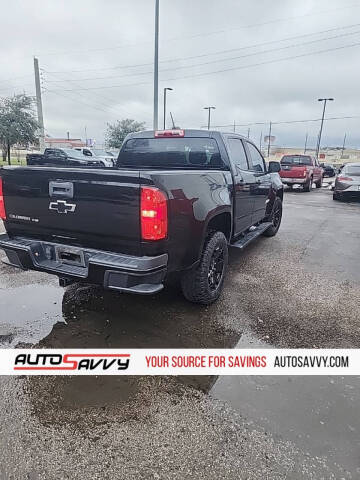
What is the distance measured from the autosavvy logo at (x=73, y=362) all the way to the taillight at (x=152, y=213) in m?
1.04

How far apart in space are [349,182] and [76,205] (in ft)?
41.8

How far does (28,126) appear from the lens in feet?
78.4

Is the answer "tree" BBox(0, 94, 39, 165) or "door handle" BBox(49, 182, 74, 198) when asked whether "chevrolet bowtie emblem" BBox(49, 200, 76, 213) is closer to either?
"door handle" BBox(49, 182, 74, 198)

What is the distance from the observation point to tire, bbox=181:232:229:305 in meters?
3.49

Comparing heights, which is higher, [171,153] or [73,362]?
[171,153]

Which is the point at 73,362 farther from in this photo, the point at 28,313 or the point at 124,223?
the point at 124,223

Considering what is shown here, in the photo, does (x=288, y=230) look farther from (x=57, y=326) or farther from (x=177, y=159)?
(x=57, y=326)

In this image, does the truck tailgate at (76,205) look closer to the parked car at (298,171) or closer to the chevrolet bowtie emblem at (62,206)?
the chevrolet bowtie emblem at (62,206)

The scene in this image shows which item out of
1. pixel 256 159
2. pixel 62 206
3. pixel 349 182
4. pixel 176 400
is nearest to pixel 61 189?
pixel 62 206

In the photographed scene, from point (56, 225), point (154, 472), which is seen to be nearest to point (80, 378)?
point (154, 472)

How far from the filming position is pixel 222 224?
407cm

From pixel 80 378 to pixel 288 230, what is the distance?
6.62m

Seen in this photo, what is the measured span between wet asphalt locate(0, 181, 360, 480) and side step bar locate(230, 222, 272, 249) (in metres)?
0.67

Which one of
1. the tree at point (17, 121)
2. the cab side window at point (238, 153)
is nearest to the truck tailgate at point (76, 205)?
the cab side window at point (238, 153)
